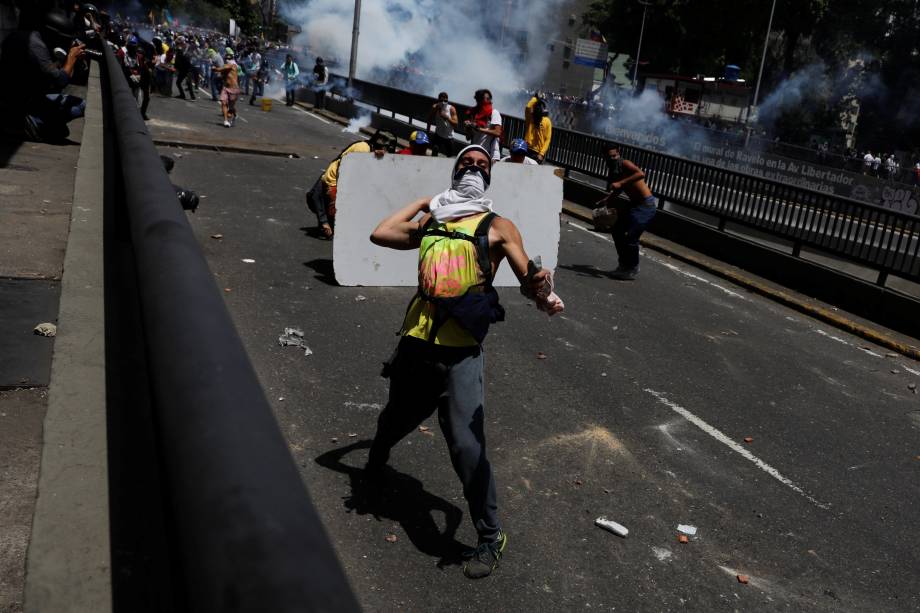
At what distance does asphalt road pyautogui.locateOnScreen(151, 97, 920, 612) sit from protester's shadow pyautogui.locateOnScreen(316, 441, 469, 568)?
0.6 inches

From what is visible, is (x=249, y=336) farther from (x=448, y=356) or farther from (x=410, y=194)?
(x=448, y=356)

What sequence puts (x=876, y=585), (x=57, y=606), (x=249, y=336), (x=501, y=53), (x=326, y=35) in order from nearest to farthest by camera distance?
(x=57, y=606)
(x=876, y=585)
(x=249, y=336)
(x=326, y=35)
(x=501, y=53)

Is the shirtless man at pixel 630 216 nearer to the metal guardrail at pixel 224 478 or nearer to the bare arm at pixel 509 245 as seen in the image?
the bare arm at pixel 509 245

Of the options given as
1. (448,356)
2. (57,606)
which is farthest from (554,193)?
(57,606)

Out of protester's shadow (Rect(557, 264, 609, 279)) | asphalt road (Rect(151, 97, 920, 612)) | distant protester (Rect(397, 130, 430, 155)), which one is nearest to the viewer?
asphalt road (Rect(151, 97, 920, 612))

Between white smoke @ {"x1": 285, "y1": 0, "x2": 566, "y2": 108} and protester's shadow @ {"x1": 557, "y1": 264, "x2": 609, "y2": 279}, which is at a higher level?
white smoke @ {"x1": 285, "y1": 0, "x2": 566, "y2": 108}

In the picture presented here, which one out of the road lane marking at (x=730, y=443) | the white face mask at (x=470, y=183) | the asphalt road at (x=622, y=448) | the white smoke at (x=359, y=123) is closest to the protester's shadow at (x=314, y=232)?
the asphalt road at (x=622, y=448)

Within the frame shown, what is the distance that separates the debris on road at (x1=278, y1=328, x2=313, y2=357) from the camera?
23.7 ft

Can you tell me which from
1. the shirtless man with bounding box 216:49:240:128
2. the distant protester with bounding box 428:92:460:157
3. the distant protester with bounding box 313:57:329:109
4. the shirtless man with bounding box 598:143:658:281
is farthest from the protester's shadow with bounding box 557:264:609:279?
the distant protester with bounding box 313:57:329:109

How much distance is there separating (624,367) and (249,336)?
3.33m

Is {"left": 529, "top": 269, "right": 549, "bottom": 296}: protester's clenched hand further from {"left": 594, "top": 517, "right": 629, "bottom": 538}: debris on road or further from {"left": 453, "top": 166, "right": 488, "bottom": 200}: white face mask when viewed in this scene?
{"left": 594, "top": 517, "right": 629, "bottom": 538}: debris on road

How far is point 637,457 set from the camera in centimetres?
590

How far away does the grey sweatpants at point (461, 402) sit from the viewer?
13.7 ft

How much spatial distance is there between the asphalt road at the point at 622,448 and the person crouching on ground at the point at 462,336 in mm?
482
